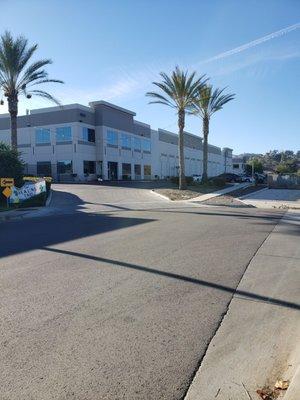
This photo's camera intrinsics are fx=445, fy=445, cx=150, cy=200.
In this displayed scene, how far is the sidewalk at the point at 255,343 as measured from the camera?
3.85 m

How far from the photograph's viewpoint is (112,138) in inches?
2387

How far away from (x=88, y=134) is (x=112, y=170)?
21.4 ft

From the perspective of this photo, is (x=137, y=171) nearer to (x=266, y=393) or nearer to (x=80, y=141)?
(x=80, y=141)

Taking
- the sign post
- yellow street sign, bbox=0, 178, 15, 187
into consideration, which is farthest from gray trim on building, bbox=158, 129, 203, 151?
yellow street sign, bbox=0, 178, 15, 187

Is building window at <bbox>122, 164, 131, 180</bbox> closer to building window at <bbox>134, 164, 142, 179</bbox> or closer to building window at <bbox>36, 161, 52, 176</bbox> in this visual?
building window at <bbox>134, 164, 142, 179</bbox>

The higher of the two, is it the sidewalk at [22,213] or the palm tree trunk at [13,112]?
the palm tree trunk at [13,112]

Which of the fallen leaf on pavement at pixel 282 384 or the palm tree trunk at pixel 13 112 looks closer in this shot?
the fallen leaf on pavement at pixel 282 384

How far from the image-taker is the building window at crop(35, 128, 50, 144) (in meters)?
56.4

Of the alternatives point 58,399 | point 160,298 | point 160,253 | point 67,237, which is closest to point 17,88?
point 67,237

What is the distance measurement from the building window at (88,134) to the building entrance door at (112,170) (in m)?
4.05

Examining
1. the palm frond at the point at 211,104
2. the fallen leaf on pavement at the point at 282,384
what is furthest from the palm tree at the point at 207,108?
the fallen leaf on pavement at the point at 282,384

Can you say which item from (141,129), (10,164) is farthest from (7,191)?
(141,129)

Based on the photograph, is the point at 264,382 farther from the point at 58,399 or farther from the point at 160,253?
the point at 160,253

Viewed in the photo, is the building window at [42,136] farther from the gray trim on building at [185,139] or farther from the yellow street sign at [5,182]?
the yellow street sign at [5,182]
